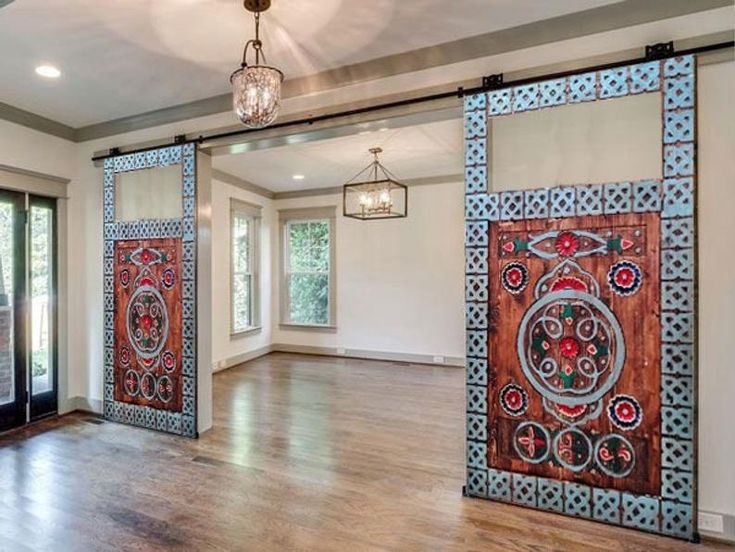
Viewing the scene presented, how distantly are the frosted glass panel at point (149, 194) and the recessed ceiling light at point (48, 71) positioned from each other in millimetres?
925

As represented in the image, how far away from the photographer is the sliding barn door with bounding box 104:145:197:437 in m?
3.61

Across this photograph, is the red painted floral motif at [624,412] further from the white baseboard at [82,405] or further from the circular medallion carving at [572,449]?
the white baseboard at [82,405]

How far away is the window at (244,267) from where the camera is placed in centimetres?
642

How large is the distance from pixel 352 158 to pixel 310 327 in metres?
3.16

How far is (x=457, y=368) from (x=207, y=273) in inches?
154

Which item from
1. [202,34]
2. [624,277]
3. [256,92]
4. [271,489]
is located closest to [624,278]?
[624,277]

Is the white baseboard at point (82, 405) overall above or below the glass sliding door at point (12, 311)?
below

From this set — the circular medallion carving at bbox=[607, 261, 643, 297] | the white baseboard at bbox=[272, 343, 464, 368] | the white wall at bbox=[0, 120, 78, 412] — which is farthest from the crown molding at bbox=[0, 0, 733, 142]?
the white baseboard at bbox=[272, 343, 464, 368]

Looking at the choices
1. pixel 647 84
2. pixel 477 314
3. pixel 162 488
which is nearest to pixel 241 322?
pixel 162 488

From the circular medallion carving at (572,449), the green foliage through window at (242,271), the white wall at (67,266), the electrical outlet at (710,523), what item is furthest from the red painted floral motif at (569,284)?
the green foliage through window at (242,271)

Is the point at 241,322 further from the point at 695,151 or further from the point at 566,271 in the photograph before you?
the point at 695,151

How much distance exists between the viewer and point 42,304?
4.05m

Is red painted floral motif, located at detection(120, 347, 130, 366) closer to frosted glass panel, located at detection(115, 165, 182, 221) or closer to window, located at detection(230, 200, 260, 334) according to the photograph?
frosted glass panel, located at detection(115, 165, 182, 221)

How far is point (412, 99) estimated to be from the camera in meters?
2.80
